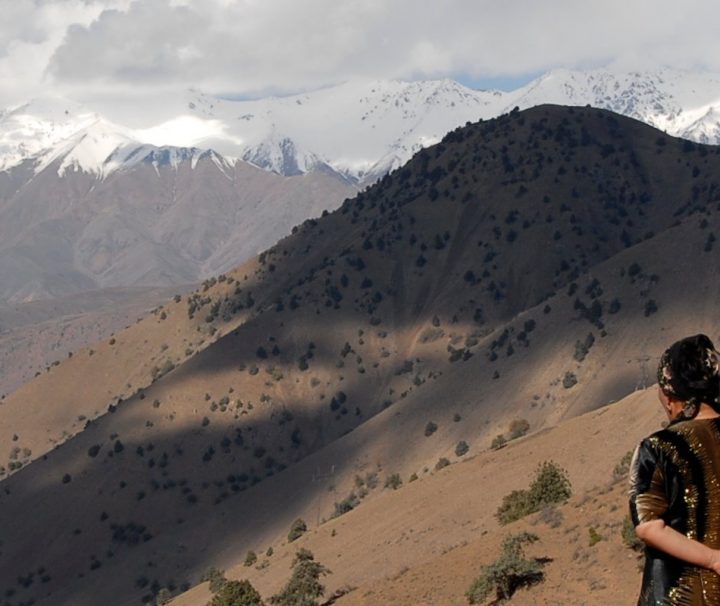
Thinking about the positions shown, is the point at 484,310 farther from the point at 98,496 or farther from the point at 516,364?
the point at 98,496

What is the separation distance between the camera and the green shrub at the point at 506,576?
29578 mm

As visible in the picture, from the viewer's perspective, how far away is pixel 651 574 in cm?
804

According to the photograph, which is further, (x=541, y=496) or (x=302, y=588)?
(x=302, y=588)

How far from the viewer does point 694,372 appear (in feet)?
26.2

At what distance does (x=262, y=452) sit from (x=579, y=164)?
75525mm

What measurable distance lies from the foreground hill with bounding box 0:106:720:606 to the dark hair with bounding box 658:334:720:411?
179 feet

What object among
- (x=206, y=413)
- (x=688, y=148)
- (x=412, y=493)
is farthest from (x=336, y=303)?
(x=412, y=493)

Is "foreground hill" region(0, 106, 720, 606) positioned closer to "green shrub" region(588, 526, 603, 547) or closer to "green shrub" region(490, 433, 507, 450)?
"green shrub" region(490, 433, 507, 450)

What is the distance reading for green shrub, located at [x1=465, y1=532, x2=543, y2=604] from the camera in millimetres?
29578

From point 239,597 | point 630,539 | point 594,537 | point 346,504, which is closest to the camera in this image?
point 630,539

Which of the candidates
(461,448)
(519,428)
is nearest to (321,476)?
(461,448)

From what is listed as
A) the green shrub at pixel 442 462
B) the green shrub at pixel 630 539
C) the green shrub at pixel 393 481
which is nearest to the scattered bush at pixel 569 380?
the green shrub at pixel 442 462

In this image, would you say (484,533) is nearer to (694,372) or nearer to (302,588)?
(302,588)

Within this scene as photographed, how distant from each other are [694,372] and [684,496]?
33.9 inches
